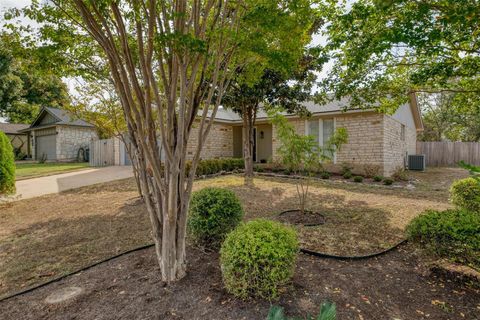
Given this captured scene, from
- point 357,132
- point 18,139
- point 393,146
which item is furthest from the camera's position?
point 18,139

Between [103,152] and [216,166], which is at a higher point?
[103,152]

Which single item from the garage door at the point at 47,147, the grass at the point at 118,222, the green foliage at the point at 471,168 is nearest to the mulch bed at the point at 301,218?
the grass at the point at 118,222

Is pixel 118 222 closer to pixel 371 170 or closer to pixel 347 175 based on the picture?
pixel 347 175

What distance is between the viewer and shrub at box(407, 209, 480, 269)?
2475mm

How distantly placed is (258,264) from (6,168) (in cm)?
750

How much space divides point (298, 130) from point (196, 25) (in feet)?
34.8

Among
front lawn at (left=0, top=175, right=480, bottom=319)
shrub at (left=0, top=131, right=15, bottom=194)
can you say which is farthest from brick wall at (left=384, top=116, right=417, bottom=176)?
shrub at (left=0, top=131, right=15, bottom=194)

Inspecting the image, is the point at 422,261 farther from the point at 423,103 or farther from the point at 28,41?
the point at 423,103

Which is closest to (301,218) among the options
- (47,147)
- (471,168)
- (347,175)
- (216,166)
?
(471,168)

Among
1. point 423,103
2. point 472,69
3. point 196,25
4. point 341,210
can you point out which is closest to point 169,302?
point 196,25

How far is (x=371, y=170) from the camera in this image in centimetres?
1028

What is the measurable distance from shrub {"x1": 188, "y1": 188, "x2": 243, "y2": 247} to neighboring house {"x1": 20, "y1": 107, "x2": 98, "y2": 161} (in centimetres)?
1811

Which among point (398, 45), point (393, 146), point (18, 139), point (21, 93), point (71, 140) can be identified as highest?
point (21, 93)

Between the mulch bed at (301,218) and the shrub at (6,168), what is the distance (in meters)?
6.88
